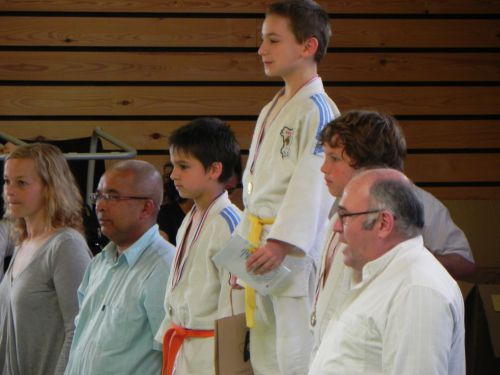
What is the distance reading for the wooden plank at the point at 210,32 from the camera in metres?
6.44

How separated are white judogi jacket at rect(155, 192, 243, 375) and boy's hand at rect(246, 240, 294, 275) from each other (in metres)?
0.25

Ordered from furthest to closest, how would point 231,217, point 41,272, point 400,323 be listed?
point 41,272, point 231,217, point 400,323

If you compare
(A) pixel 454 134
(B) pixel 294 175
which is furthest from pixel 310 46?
(A) pixel 454 134

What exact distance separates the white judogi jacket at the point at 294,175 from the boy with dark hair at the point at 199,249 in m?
0.14

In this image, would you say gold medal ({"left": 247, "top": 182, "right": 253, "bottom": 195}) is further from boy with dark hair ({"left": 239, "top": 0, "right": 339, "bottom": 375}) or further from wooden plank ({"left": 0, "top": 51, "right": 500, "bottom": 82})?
wooden plank ({"left": 0, "top": 51, "right": 500, "bottom": 82})

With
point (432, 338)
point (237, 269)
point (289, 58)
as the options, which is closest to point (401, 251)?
point (432, 338)

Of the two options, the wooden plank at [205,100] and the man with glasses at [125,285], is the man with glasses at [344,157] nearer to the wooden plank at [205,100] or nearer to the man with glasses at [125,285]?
the man with glasses at [125,285]

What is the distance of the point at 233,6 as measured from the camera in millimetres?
6492

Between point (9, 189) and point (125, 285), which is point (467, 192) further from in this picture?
point (125, 285)

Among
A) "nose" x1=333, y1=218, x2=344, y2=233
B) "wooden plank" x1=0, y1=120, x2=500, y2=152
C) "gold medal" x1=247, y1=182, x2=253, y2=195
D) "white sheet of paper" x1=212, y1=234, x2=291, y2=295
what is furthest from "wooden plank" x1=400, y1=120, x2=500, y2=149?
"nose" x1=333, y1=218, x2=344, y2=233

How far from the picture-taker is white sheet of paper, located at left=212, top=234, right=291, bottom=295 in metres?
2.83

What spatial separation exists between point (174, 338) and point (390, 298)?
3.39 feet

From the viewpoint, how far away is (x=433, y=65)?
6.64 meters

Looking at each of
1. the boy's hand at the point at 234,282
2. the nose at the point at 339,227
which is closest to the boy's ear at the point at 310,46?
the boy's hand at the point at 234,282
